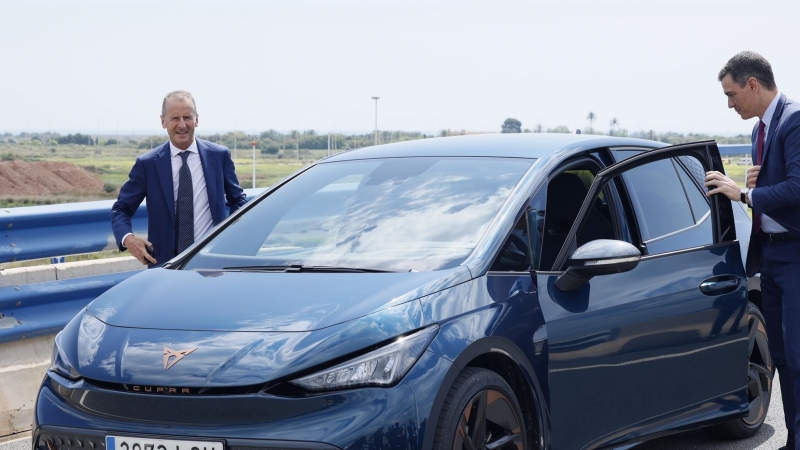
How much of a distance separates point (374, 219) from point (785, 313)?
6.95ft

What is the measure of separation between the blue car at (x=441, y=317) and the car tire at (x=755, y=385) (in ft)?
0.05

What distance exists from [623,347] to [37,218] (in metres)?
3.80

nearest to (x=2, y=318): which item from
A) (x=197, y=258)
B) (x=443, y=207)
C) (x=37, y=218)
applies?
(x=37, y=218)

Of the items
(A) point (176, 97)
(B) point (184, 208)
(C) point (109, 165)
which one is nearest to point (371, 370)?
(B) point (184, 208)

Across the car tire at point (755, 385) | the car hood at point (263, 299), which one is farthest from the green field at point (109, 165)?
the car hood at point (263, 299)

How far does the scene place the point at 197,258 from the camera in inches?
194

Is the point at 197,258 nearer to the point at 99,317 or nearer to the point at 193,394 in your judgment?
the point at 99,317

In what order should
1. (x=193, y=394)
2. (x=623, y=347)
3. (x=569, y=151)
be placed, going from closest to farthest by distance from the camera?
(x=193, y=394), (x=623, y=347), (x=569, y=151)

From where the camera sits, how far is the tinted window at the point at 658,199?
525 cm

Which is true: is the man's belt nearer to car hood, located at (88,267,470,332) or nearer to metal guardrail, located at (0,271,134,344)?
car hood, located at (88,267,470,332)

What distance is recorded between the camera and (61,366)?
4.11 meters

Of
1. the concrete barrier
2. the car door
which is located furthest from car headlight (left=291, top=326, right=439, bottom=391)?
the concrete barrier

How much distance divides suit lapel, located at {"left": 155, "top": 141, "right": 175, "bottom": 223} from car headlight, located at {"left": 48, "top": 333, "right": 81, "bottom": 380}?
1965mm

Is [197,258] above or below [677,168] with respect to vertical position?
below
